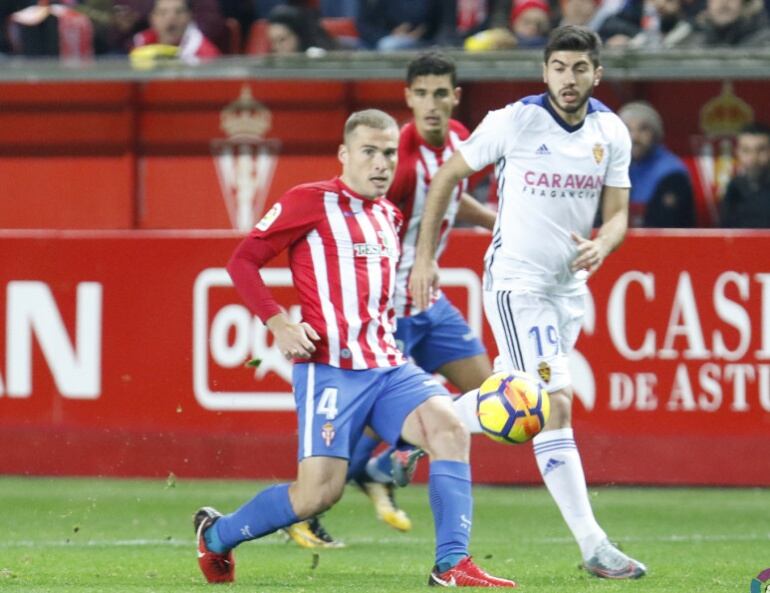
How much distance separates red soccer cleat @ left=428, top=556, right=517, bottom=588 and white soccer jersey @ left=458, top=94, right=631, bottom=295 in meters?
1.50

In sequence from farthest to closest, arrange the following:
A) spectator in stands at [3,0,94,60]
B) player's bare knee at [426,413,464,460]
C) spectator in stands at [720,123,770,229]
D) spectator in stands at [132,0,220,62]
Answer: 1. spectator in stands at [3,0,94,60]
2. spectator in stands at [132,0,220,62]
3. spectator in stands at [720,123,770,229]
4. player's bare knee at [426,413,464,460]

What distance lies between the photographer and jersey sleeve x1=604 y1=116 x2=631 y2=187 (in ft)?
24.3

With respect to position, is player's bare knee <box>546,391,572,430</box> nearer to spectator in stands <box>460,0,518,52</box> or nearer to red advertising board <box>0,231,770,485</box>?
red advertising board <box>0,231,770,485</box>

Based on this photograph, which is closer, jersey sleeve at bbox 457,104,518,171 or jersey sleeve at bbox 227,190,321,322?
jersey sleeve at bbox 227,190,321,322

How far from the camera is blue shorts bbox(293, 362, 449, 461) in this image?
6.62m

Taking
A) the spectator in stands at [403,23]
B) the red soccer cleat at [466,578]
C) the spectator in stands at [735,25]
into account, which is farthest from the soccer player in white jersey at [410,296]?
the spectator in stands at [403,23]

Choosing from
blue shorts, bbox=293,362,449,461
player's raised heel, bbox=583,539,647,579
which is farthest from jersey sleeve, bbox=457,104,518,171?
player's raised heel, bbox=583,539,647,579

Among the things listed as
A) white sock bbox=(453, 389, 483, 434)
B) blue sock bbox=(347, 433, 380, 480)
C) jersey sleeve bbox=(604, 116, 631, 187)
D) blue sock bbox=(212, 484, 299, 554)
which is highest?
jersey sleeve bbox=(604, 116, 631, 187)

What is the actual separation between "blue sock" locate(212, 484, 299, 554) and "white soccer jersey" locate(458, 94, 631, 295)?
1.48 meters

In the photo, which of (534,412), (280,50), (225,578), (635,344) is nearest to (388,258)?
(534,412)

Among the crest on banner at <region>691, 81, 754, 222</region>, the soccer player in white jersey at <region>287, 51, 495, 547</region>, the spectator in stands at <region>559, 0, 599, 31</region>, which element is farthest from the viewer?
the spectator in stands at <region>559, 0, 599, 31</region>

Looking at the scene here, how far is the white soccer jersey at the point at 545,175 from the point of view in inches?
289

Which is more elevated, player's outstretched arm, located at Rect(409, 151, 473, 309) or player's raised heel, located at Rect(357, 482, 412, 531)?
player's outstretched arm, located at Rect(409, 151, 473, 309)

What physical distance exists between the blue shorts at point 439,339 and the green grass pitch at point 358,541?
0.90m
